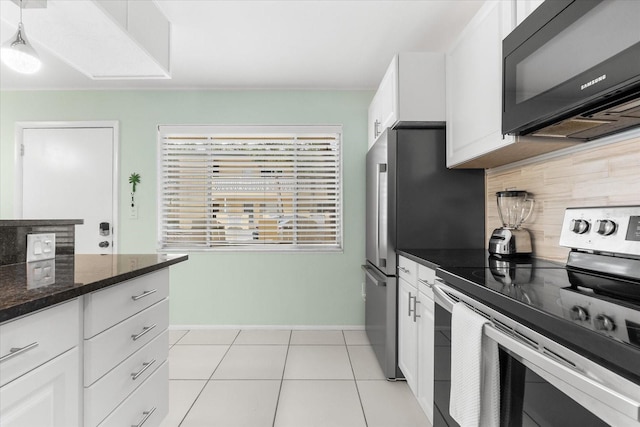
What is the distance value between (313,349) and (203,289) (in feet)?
4.44

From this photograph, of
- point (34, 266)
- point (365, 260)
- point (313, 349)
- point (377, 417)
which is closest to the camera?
point (34, 266)

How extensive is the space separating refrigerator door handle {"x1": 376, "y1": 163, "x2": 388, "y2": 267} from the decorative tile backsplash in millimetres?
747

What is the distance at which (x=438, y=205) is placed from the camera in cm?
247

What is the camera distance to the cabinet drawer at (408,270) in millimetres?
2098

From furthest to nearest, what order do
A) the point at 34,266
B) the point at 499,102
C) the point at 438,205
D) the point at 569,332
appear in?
the point at 438,205 < the point at 499,102 < the point at 34,266 < the point at 569,332

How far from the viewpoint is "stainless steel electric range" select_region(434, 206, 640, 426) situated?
649 millimetres

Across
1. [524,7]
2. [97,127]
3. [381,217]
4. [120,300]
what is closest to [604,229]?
[524,7]

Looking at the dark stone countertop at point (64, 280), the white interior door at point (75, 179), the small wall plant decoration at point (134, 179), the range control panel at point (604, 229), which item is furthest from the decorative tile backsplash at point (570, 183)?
the white interior door at point (75, 179)

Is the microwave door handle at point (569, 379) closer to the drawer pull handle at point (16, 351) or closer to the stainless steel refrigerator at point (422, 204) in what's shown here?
the drawer pull handle at point (16, 351)

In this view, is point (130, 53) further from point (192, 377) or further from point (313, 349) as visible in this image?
point (313, 349)

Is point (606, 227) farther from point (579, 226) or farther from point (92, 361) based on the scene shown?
point (92, 361)

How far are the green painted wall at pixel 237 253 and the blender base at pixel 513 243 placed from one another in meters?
1.83

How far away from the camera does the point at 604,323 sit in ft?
2.41

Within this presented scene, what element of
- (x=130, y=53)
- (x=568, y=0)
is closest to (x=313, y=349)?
(x=130, y=53)
